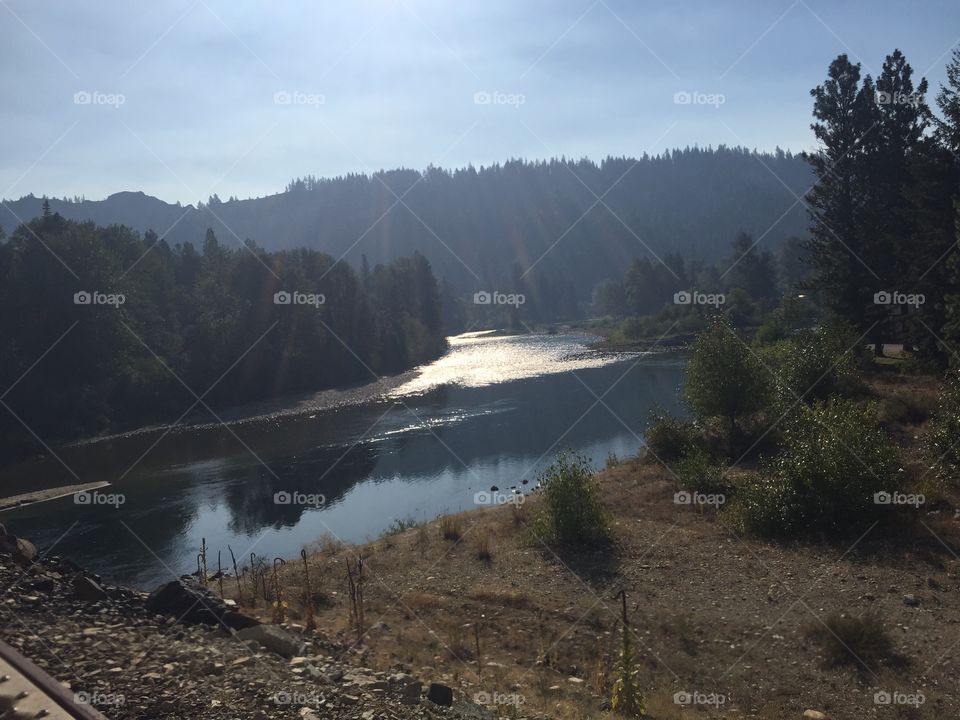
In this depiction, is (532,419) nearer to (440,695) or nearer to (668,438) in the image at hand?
(668,438)

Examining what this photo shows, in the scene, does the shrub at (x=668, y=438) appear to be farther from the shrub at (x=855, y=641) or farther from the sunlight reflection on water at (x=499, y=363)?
the sunlight reflection on water at (x=499, y=363)

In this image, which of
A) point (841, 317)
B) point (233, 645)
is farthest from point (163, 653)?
point (841, 317)

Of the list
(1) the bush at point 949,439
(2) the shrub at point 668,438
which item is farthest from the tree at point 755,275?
(1) the bush at point 949,439

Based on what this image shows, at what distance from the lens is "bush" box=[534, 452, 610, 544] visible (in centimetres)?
1655

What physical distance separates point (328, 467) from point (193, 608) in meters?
20.2

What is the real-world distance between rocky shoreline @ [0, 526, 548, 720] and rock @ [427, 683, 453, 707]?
0.01m

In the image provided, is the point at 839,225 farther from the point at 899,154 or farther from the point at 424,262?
the point at 424,262

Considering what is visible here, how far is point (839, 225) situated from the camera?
108ft

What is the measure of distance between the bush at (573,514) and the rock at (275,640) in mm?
7900

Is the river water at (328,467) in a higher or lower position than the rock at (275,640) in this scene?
lower

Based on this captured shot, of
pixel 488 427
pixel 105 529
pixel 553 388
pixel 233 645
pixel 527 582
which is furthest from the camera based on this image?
pixel 553 388

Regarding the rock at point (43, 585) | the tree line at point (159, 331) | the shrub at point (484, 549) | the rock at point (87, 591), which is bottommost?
the shrub at point (484, 549)

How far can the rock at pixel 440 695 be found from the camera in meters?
8.38

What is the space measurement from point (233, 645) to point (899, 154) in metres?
31.9
